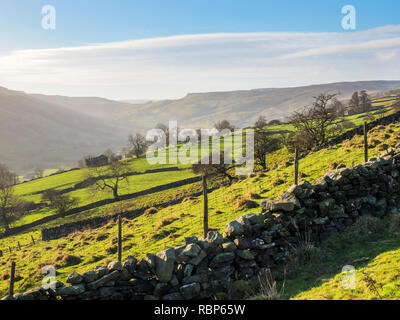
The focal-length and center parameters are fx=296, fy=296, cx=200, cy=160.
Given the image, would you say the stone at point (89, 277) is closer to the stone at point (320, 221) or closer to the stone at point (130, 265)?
the stone at point (130, 265)

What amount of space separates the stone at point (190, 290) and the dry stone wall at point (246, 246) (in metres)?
0.03

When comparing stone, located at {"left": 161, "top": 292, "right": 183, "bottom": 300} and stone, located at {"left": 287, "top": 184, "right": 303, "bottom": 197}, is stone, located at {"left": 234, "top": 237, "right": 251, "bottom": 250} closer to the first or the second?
stone, located at {"left": 161, "top": 292, "right": 183, "bottom": 300}

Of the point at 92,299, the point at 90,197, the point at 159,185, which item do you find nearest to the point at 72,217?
the point at 90,197

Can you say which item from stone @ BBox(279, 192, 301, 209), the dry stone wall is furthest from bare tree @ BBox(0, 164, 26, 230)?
stone @ BBox(279, 192, 301, 209)

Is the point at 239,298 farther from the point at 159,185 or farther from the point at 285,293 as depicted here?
the point at 159,185

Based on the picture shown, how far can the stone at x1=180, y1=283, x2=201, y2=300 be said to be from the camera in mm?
8141

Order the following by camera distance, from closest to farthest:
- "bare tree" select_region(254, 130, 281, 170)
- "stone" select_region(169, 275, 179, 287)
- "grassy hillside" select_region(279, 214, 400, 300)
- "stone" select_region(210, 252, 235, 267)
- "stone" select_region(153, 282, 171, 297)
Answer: "grassy hillside" select_region(279, 214, 400, 300) → "stone" select_region(153, 282, 171, 297) → "stone" select_region(169, 275, 179, 287) → "stone" select_region(210, 252, 235, 267) → "bare tree" select_region(254, 130, 281, 170)

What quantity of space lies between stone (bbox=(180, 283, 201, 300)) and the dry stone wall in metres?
0.03

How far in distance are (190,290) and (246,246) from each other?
2210mm

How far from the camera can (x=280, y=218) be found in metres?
10.3

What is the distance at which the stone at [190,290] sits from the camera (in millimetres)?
8141

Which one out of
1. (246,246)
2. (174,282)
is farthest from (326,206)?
(174,282)
